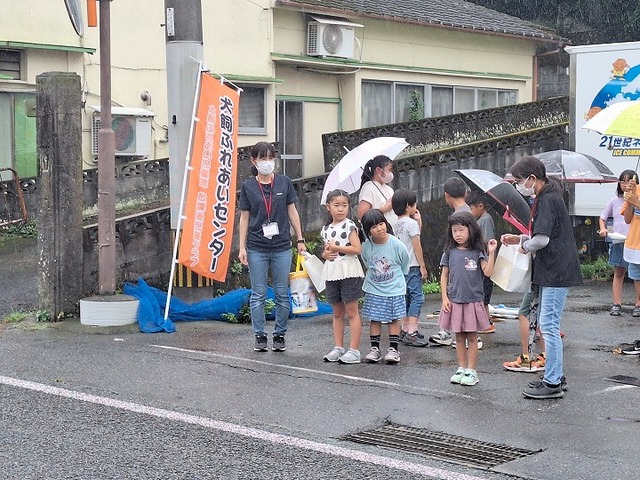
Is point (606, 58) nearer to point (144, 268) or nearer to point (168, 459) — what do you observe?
point (144, 268)

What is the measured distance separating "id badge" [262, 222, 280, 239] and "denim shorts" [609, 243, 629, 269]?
490 centimetres

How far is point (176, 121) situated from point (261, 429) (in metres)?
5.48

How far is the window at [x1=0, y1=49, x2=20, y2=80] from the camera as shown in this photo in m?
17.5

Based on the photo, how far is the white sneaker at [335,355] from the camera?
Result: 30.6 feet

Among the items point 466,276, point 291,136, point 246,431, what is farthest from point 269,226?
point 291,136

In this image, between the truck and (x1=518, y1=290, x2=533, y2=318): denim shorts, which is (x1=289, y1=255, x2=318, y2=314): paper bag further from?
the truck

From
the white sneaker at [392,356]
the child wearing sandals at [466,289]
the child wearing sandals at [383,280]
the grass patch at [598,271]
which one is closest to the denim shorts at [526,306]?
the child wearing sandals at [466,289]

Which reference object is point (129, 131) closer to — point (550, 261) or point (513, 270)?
point (513, 270)

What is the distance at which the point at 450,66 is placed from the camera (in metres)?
26.1

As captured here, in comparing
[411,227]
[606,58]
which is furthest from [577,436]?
[606,58]

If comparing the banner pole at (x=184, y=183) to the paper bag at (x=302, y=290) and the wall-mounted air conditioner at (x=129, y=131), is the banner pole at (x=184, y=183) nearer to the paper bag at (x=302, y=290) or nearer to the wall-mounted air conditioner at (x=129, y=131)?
the paper bag at (x=302, y=290)

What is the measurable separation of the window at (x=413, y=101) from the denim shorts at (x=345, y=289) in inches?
584

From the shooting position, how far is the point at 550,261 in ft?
26.0

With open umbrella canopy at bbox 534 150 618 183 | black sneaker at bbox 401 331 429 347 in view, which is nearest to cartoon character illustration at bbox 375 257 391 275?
black sneaker at bbox 401 331 429 347
